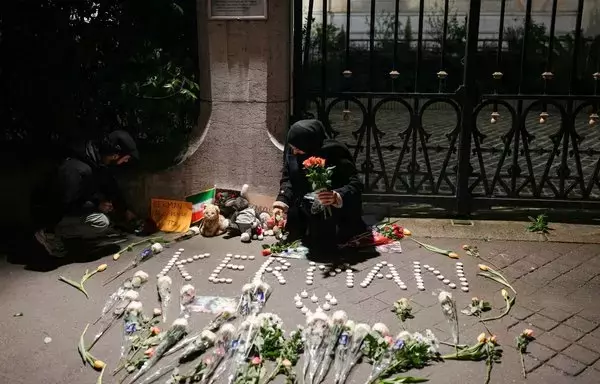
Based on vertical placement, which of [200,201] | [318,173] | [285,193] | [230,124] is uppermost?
[230,124]

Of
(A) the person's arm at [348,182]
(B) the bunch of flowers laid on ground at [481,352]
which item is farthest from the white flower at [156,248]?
(B) the bunch of flowers laid on ground at [481,352]

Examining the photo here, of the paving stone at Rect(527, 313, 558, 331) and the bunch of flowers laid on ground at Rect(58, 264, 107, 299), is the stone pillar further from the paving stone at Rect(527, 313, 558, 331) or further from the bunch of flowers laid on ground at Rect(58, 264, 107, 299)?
the paving stone at Rect(527, 313, 558, 331)

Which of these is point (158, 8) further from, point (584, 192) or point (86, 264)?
point (584, 192)

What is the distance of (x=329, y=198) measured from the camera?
5.90m

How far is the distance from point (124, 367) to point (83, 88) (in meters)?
3.82

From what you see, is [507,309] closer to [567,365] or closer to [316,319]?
[567,365]

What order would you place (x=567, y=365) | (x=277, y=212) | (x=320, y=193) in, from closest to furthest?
(x=567, y=365) < (x=320, y=193) < (x=277, y=212)

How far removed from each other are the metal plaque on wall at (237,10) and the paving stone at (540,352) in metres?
4.06

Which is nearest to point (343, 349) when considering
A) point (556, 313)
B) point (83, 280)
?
point (556, 313)

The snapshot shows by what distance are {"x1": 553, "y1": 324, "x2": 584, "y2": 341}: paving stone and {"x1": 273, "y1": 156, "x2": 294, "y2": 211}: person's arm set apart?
2.71m

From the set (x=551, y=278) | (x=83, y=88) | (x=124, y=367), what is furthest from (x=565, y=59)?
(x=124, y=367)

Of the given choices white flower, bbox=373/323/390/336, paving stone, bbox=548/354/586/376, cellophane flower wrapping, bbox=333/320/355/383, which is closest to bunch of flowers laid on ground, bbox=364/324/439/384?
white flower, bbox=373/323/390/336

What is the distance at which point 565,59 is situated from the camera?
422 inches

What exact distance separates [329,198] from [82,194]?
7.90 feet
